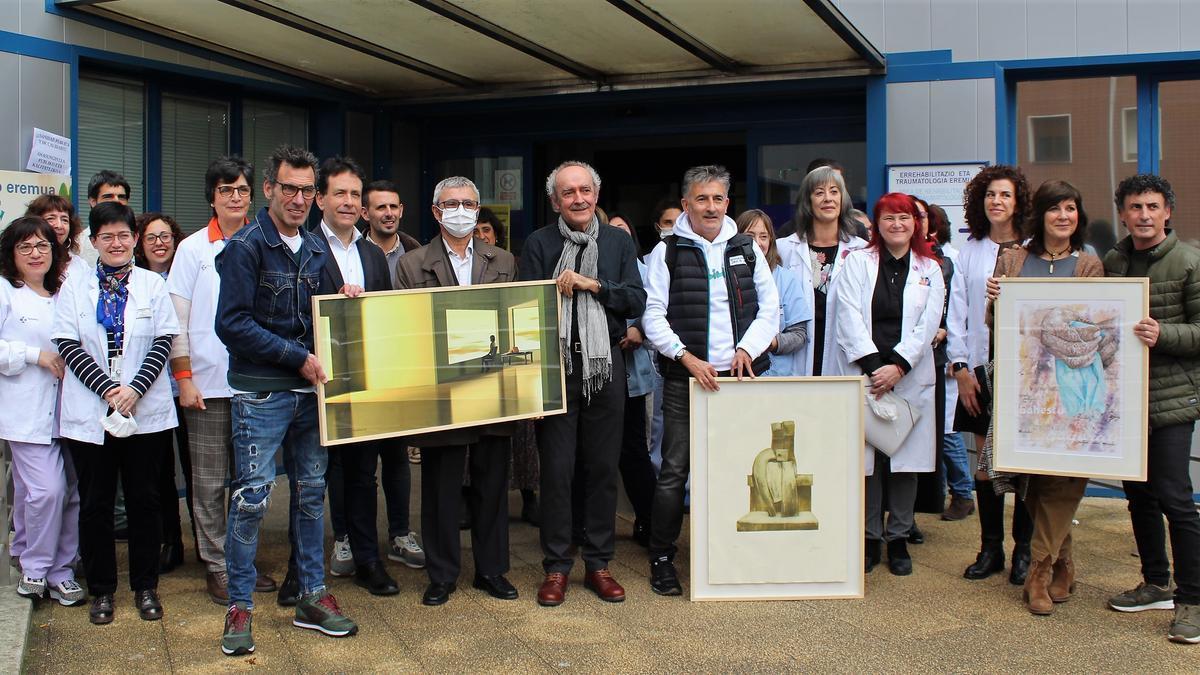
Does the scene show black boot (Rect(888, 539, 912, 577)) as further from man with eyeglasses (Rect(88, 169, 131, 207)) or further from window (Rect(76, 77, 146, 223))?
window (Rect(76, 77, 146, 223))

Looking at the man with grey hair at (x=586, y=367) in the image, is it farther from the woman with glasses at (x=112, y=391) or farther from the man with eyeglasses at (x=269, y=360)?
the woman with glasses at (x=112, y=391)

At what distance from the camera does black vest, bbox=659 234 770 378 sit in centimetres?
541

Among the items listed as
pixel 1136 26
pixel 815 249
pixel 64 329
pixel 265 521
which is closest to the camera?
pixel 64 329

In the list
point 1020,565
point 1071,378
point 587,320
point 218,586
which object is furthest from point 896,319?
point 218,586

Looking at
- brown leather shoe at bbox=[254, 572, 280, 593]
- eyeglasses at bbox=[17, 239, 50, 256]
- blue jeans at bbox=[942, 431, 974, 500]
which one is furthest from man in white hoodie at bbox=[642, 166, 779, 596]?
eyeglasses at bbox=[17, 239, 50, 256]

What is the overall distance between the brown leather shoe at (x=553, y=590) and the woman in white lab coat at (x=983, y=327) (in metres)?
2.04

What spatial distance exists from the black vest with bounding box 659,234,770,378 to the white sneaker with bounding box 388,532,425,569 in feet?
5.56

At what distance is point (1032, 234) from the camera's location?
5352 millimetres

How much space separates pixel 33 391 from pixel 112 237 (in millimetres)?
770

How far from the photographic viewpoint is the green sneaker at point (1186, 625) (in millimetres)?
4727

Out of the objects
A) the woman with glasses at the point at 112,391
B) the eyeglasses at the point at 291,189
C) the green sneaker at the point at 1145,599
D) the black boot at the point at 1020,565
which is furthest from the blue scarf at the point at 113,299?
the green sneaker at the point at 1145,599

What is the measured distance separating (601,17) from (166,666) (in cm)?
455

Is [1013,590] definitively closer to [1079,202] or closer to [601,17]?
[1079,202]

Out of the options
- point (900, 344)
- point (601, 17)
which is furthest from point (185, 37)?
point (900, 344)
